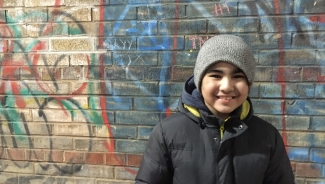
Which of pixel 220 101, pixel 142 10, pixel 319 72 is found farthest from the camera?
pixel 142 10

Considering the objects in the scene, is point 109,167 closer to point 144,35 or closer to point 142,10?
point 144,35

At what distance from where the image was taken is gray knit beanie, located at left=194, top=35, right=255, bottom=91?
4.70 feet

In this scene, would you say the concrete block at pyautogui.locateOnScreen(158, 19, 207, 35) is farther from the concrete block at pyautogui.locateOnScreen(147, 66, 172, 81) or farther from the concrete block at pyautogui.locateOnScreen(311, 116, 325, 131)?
the concrete block at pyautogui.locateOnScreen(311, 116, 325, 131)

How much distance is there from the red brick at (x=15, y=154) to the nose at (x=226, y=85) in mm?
1966

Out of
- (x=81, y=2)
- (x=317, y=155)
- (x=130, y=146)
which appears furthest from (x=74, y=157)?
(x=317, y=155)

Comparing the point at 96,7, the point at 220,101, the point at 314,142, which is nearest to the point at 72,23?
the point at 96,7

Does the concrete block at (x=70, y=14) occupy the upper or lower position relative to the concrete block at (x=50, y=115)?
upper

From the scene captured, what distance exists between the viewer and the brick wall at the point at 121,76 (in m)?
2.21

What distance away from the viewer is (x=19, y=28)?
255 centimetres

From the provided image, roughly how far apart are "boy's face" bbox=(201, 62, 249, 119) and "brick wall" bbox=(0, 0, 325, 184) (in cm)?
85

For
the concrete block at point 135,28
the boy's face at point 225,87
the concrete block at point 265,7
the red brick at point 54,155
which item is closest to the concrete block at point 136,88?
the concrete block at point 135,28

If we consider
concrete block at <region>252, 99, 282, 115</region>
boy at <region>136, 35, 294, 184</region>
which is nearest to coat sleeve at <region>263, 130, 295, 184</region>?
boy at <region>136, 35, 294, 184</region>

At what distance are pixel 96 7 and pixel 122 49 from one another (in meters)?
0.37

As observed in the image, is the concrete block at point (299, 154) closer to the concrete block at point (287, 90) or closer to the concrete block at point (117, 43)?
the concrete block at point (287, 90)
